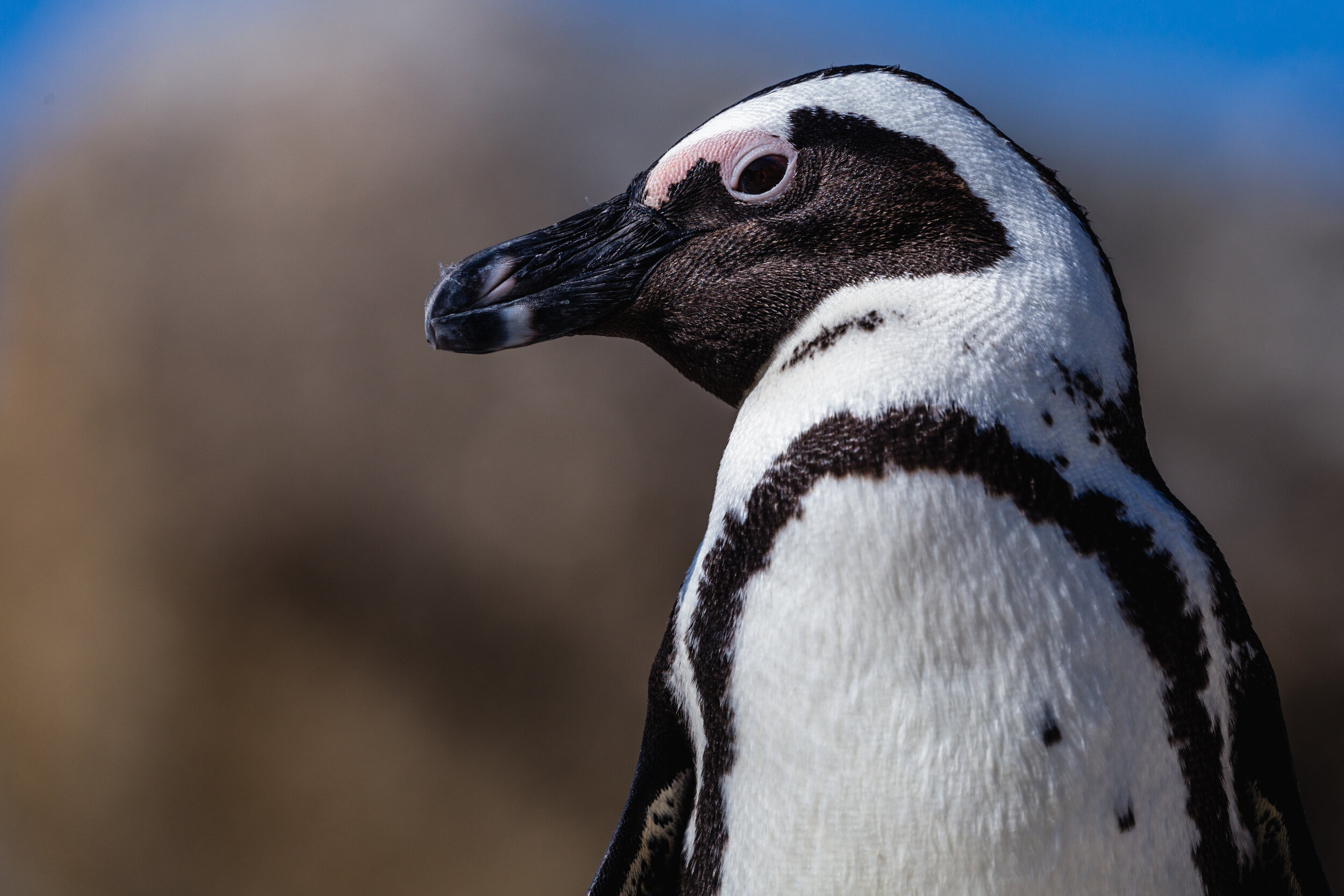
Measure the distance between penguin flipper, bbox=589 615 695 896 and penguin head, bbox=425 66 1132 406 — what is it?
0.22m

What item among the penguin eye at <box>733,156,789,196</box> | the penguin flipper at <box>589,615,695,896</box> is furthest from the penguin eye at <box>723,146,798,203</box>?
the penguin flipper at <box>589,615,695,896</box>

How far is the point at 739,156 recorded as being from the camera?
651 mm

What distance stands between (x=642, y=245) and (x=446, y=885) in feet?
6.81

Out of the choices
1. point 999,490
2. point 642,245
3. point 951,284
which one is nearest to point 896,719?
point 999,490

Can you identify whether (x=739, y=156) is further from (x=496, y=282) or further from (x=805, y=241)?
(x=496, y=282)

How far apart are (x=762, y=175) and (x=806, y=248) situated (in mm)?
69

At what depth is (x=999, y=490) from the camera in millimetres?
514

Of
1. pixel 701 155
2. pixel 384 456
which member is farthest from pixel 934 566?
pixel 384 456

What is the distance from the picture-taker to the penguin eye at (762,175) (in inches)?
25.4

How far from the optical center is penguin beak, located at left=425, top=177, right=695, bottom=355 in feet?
2.25

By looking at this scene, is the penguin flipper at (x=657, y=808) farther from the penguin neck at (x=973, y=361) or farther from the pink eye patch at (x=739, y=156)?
the pink eye patch at (x=739, y=156)

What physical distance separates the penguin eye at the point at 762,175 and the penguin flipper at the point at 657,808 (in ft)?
0.96

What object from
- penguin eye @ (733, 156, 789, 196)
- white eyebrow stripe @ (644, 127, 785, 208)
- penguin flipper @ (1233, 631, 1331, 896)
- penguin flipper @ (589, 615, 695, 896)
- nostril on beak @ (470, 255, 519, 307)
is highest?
white eyebrow stripe @ (644, 127, 785, 208)

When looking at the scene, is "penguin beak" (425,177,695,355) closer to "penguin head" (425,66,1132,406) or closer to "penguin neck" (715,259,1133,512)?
"penguin head" (425,66,1132,406)
